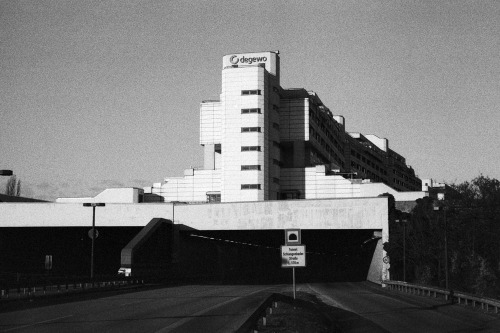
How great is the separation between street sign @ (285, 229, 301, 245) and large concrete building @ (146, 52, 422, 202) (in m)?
81.6

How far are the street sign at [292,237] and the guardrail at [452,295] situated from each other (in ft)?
36.9

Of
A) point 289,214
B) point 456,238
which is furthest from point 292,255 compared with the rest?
point 289,214

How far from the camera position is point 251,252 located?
4496 inches

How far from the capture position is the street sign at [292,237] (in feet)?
95.3

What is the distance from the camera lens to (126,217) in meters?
79.8

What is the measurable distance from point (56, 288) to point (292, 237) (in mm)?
28126

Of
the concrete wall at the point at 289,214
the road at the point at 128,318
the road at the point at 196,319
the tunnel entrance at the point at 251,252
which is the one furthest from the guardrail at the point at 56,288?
the tunnel entrance at the point at 251,252

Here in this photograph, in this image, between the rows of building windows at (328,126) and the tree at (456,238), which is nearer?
the tree at (456,238)

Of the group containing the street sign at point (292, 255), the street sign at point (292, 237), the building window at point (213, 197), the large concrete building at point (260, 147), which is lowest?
the street sign at point (292, 255)

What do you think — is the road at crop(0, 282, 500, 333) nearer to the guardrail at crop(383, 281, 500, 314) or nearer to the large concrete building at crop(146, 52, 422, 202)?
the guardrail at crop(383, 281, 500, 314)

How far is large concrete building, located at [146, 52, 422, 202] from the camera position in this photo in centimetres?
11344

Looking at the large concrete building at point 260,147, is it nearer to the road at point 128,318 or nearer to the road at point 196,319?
the road at point 196,319

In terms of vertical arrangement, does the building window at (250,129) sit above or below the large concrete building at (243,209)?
above

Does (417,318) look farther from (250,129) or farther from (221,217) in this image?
(250,129)
